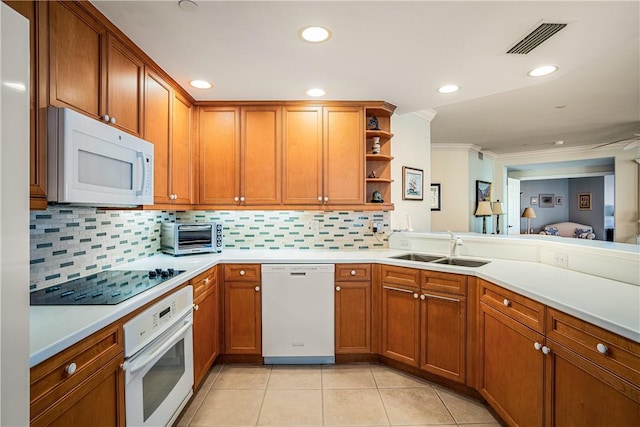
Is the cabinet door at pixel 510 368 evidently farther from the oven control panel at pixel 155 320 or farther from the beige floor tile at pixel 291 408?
the oven control panel at pixel 155 320

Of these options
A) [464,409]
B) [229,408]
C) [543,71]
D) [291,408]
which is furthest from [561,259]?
[229,408]

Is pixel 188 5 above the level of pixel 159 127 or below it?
above

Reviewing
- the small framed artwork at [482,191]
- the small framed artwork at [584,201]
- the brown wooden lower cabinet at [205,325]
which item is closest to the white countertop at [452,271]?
the brown wooden lower cabinet at [205,325]

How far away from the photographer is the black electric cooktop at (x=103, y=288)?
140 centimetres

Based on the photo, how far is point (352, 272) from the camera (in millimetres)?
2617

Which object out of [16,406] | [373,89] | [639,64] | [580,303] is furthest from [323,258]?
[639,64]

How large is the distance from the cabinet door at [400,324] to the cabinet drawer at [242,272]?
3.55 feet

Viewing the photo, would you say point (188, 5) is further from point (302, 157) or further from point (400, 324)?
point (400, 324)

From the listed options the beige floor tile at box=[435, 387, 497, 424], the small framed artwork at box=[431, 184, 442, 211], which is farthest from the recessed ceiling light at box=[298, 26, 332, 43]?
the small framed artwork at box=[431, 184, 442, 211]

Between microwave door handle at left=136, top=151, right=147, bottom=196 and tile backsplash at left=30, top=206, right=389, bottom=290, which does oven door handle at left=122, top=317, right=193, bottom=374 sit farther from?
microwave door handle at left=136, top=151, right=147, bottom=196

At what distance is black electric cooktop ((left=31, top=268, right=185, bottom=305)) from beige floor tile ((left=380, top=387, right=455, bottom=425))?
5.49ft

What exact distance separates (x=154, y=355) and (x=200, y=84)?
2011 millimetres

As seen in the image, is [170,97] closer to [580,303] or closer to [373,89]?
[373,89]

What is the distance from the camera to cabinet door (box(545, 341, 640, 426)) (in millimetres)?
1100
